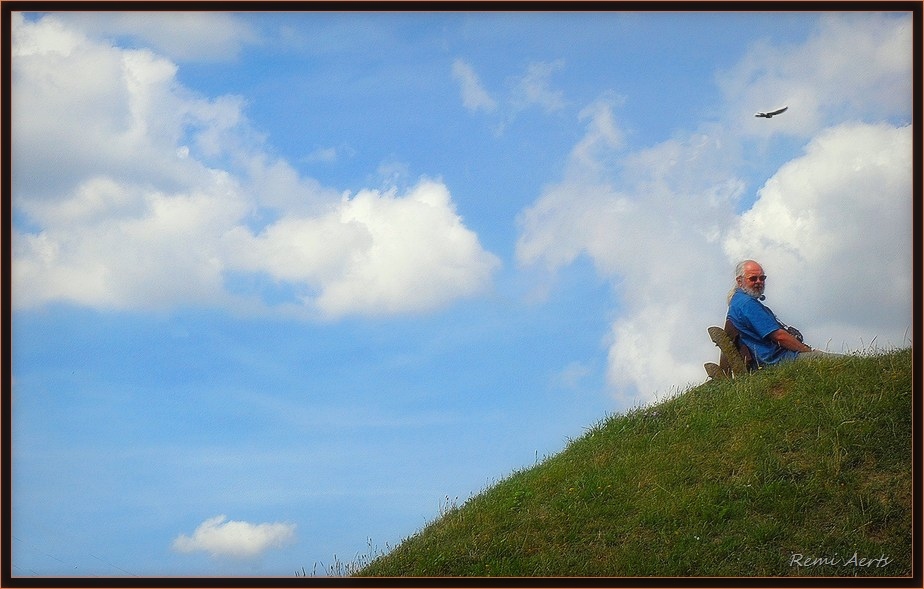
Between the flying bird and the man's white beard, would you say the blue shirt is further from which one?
the flying bird

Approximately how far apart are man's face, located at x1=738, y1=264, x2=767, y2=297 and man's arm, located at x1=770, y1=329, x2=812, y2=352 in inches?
25.8

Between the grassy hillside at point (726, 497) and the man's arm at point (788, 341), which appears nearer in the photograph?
the grassy hillside at point (726, 497)

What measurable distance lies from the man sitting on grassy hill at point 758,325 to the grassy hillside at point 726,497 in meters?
0.32

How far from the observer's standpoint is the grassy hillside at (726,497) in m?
10.2

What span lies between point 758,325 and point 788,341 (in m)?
0.50

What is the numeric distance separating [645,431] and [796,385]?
2295 millimetres

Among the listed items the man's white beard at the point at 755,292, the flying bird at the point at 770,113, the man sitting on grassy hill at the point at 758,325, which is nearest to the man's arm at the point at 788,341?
the man sitting on grassy hill at the point at 758,325

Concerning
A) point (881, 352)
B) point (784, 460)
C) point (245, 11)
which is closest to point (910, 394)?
point (881, 352)

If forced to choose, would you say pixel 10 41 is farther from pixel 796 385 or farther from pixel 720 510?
pixel 796 385

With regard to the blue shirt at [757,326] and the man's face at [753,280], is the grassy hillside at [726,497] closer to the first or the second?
the blue shirt at [757,326]

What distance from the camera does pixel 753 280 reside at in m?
13.4

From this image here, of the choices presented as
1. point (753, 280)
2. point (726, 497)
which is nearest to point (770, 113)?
point (753, 280)

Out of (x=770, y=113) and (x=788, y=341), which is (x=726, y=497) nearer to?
(x=788, y=341)

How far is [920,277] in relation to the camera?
10.4 meters
